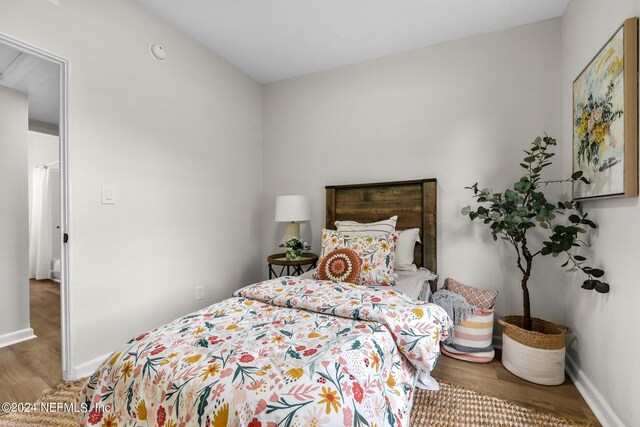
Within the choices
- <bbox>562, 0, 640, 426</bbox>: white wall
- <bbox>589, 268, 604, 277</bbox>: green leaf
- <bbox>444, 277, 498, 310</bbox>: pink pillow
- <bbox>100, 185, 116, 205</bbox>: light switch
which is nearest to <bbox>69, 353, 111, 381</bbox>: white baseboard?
<bbox>100, 185, 116, 205</bbox>: light switch

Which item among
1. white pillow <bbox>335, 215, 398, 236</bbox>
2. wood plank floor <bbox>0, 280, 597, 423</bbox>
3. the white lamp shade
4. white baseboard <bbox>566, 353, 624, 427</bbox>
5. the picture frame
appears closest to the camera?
the picture frame

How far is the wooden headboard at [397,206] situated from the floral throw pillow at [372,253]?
35cm

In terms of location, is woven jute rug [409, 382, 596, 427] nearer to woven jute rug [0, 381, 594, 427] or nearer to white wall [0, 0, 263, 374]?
woven jute rug [0, 381, 594, 427]

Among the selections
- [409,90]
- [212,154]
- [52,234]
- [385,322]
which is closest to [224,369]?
[385,322]

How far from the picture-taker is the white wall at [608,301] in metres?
1.34

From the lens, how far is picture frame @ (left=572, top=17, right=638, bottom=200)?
4.37 feet

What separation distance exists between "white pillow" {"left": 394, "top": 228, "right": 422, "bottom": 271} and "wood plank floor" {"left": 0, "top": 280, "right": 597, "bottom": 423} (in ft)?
2.44

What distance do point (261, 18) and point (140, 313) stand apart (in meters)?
2.47

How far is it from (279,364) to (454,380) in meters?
1.54

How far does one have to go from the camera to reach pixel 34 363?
82.2 inches

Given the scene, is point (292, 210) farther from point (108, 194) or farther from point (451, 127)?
point (451, 127)

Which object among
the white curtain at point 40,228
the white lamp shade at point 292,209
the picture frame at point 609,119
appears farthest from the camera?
the white curtain at point 40,228

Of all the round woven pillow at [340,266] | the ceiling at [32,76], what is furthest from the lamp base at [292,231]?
the ceiling at [32,76]

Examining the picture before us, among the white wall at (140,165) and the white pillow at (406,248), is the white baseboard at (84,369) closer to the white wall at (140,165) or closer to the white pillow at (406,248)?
the white wall at (140,165)
